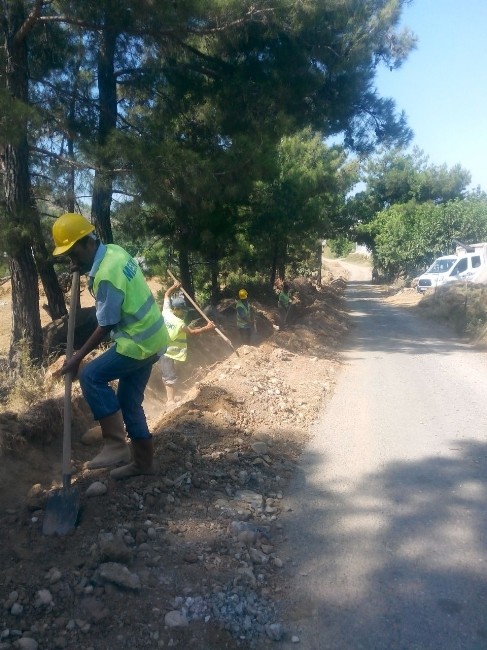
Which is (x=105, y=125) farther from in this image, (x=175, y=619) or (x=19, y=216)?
(x=175, y=619)

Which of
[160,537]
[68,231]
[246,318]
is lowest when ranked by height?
[160,537]

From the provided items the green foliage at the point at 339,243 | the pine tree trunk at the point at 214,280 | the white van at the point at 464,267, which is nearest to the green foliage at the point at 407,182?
the green foliage at the point at 339,243

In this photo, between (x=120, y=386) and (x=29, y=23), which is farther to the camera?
(x=29, y=23)

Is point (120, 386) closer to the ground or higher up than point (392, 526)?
higher up

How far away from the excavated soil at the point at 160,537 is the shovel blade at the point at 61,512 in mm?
66

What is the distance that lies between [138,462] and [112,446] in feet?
0.78

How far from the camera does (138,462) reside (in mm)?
4645

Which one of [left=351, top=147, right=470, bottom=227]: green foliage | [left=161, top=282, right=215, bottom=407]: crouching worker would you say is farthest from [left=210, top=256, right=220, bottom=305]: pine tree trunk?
[left=351, top=147, right=470, bottom=227]: green foliage

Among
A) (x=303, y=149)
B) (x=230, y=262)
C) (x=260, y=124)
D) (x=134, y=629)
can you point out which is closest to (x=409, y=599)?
(x=134, y=629)

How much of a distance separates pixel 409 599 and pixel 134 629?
4.70 feet

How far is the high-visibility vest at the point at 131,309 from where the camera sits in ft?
14.1

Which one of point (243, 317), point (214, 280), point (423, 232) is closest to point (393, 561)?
point (243, 317)

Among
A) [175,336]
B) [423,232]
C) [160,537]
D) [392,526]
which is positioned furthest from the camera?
[423,232]

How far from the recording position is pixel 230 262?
58.9 feet
